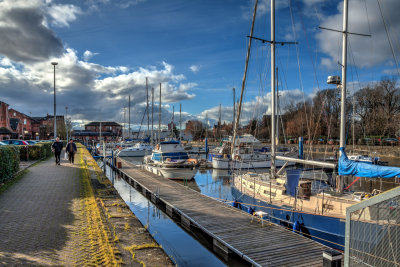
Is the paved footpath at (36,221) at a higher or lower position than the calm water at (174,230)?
higher

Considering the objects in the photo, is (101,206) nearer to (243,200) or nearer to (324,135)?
(243,200)

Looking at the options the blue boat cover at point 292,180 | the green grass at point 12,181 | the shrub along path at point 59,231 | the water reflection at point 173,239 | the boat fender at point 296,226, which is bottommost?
the water reflection at point 173,239

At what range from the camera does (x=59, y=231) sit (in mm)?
7867

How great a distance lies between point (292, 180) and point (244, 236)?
349cm

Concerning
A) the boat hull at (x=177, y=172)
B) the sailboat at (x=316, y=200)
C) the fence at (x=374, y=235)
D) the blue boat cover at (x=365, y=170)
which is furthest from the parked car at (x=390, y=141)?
the fence at (x=374, y=235)

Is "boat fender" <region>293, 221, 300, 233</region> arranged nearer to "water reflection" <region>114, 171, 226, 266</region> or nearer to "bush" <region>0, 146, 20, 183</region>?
"water reflection" <region>114, 171, 226, 266</region>

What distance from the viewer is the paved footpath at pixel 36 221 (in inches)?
246

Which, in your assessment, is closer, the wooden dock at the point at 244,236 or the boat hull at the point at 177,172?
the wooden dock at the point at 244,236

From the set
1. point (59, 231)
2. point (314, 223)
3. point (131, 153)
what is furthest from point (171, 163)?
point (131, 153)

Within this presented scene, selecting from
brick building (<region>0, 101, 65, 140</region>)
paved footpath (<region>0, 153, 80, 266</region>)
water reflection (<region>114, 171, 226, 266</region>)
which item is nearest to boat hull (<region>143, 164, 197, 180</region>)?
water reflection (<region>114, 171, 226, 266</region>)

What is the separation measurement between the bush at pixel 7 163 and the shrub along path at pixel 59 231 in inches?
39.0

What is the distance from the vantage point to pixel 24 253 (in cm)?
632

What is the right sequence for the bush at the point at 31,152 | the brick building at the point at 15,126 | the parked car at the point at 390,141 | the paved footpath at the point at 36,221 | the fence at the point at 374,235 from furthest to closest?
the brick building at the point at 15,126 → the parked car at the point at 390,141 → the bush at the point at 31,152 → the paved footpath at the point at 36,221 → the fence at the point at 374,235

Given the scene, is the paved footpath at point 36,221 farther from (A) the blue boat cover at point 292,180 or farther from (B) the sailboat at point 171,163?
(B) the sailboat at point 171,163
